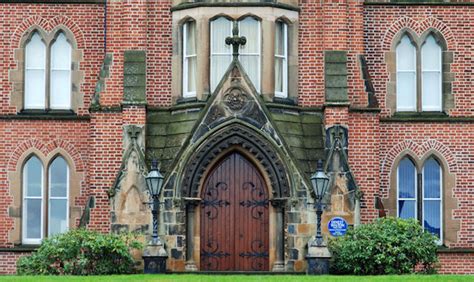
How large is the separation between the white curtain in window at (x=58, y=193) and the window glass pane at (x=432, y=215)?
9996 mm

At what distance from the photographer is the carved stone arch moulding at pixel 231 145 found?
143 ft

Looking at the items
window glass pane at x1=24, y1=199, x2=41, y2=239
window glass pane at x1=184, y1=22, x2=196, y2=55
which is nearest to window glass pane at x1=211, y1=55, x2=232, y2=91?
window glass pane at x1=184, y1=22, x2=196, y2=55

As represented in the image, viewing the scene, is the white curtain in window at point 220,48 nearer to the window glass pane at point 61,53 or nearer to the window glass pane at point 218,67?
the window glass pane at point 218,67

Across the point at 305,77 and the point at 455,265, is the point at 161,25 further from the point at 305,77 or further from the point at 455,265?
the point at 455,265

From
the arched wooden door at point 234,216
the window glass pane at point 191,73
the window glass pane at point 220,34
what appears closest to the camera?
the arched wooden door at point 234,216

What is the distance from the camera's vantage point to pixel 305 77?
4531 centimetres

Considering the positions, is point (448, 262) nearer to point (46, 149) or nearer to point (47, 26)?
point (46, 149)

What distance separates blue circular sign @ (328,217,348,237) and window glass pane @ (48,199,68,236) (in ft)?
26.0

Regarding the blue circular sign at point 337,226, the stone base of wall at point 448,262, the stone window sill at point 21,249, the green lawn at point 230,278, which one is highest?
the blue circular sign at point 337,226

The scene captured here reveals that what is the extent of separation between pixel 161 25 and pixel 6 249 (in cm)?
752

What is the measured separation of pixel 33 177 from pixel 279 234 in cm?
760

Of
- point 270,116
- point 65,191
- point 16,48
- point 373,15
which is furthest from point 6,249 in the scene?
point 373,15

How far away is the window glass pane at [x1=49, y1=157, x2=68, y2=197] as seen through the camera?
46719mm

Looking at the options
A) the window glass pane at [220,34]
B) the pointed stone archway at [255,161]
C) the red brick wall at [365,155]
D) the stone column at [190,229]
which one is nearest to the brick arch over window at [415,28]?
the red brick wall at [365,155]
